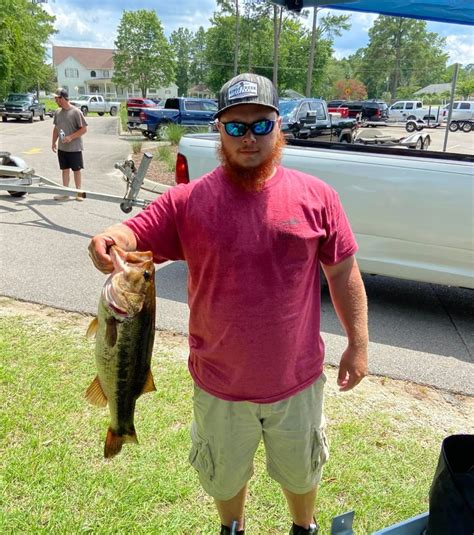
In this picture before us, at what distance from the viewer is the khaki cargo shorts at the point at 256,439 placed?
1939 mm

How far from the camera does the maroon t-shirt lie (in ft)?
5.77

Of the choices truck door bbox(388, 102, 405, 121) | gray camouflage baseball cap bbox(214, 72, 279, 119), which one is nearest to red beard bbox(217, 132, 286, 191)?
gray camouflage baseball cap bbox(214, 72, 279, 119)

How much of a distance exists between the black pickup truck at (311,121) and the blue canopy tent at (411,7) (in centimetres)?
752

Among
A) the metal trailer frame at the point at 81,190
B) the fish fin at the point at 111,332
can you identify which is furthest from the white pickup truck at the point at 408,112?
the fish fin at the point at 111,332

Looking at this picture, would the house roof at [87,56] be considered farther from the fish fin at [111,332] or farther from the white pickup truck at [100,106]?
the fish fin at [111,332]

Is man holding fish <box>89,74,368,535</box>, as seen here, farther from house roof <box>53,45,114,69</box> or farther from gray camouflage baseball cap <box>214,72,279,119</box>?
house roof <box>53,45,114,69</box>

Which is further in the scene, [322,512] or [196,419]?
[322,512]

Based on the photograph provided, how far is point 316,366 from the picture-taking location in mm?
2000

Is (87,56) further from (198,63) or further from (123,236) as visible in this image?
(123,236)

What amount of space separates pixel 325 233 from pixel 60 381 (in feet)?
7.66

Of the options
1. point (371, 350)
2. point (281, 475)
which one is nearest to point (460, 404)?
point (371, 350)

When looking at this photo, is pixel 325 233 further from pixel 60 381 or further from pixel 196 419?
pixel 60 381

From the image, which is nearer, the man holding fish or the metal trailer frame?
the man holding fish

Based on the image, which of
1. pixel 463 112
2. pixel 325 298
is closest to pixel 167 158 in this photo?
pixel 325 298
